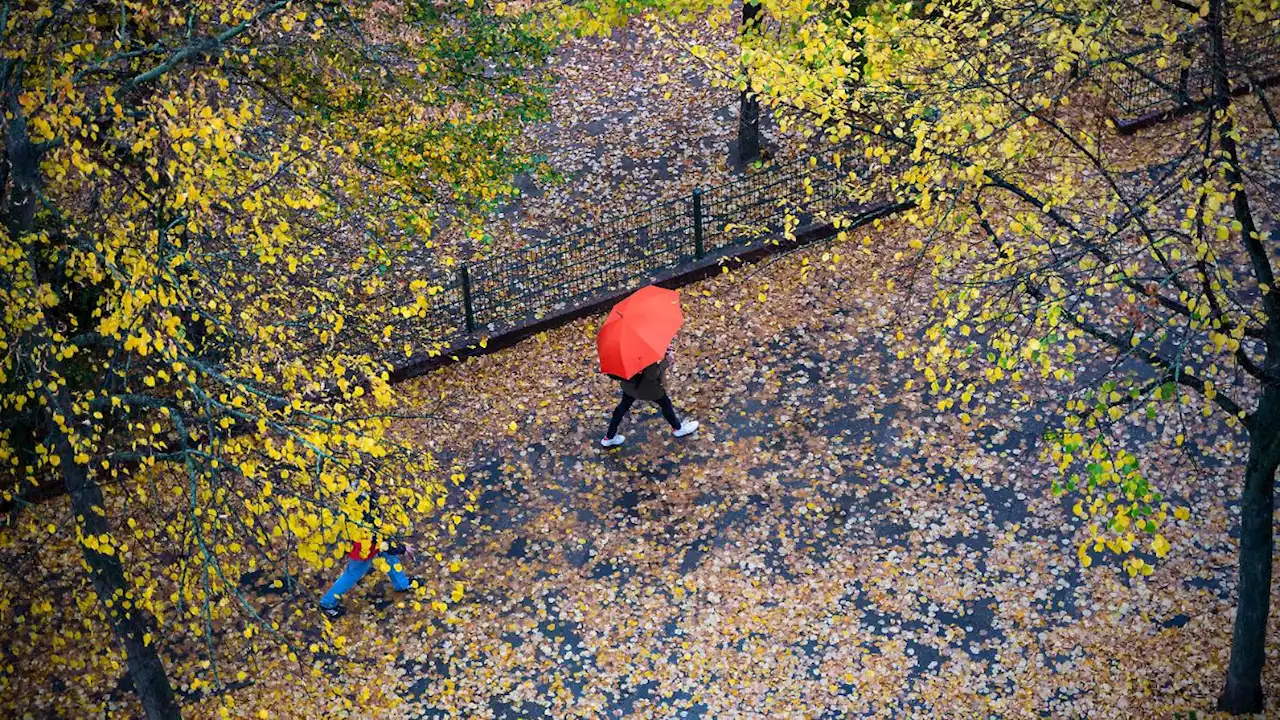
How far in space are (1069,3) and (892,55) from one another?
3846 millimetres

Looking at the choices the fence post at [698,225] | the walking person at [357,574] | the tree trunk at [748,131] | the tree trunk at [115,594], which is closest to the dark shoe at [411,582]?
the walking person at [357,574]

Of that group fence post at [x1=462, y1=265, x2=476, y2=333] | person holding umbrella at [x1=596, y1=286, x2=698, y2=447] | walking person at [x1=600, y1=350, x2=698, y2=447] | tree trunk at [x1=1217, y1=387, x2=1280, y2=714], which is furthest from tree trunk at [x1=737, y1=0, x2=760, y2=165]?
tree trunk at [x1=1217, y1=387, x2=1280, y2=714]

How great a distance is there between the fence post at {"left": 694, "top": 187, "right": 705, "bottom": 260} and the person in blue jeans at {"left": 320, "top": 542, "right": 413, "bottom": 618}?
21.4ft

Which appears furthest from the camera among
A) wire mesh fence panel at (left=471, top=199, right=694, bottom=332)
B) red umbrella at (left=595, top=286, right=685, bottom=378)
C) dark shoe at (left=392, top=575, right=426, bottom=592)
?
wire mesh fence panel at (left=471, top=199, right=694, bottom=332)

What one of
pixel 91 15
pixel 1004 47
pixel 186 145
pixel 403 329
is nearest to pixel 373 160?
pixel 403 329

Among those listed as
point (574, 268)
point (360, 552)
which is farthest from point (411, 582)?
point (574, 268)

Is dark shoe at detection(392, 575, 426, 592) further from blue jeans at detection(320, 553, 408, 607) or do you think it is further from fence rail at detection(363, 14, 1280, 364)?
fence rail at detection(363, 14, 1280, 364)

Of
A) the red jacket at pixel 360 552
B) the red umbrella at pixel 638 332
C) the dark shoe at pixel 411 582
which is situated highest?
the red umbrella at pixel 638 332

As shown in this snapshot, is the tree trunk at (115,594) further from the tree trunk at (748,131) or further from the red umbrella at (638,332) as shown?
the tree trunk at (748,131)

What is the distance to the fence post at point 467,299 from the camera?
53.6ft

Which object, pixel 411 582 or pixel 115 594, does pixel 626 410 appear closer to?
pixel 411 582

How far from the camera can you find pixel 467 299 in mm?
16391

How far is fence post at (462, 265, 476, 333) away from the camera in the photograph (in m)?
16.3

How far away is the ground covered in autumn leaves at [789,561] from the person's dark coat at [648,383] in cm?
89
